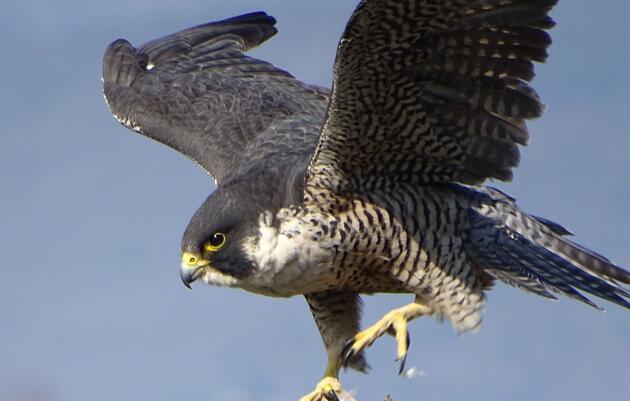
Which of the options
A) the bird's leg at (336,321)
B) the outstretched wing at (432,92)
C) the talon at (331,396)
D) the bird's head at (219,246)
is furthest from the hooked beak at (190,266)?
the talon at (331,396)

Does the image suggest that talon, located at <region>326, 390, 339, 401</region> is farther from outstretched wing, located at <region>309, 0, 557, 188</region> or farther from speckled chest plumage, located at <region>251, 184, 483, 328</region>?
outstretched wing, located at <region>309, 0, 557, 188</region>

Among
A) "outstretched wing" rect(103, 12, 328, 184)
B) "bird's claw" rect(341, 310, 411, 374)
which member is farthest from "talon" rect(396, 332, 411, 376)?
"outstretched wing" rect(103, 12, 328, 184)

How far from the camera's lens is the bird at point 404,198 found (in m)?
8.81

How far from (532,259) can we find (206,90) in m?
3.33

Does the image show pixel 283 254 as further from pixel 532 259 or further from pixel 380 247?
pixel 532 259

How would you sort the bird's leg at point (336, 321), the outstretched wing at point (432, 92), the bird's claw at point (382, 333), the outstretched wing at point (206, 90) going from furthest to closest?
the outstretched wing at point (206, 90), the bird's leg at point (336, 321), the bird's claw at point (382, 333), the outstretched wing at point (432, 92)

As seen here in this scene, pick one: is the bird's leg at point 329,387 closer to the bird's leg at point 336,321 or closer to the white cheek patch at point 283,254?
the bird's leg at point 336,321

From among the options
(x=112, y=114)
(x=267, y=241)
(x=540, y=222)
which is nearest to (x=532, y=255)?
(x=540, y=222)

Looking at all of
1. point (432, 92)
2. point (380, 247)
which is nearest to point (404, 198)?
point (380, 247)

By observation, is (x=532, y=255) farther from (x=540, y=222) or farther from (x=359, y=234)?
(x=359, y=234)

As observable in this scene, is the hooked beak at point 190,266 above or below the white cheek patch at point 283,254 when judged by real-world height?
below

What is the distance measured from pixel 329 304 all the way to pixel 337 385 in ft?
1.83

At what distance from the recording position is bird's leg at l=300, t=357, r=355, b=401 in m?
9.48

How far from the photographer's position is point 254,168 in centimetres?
962
